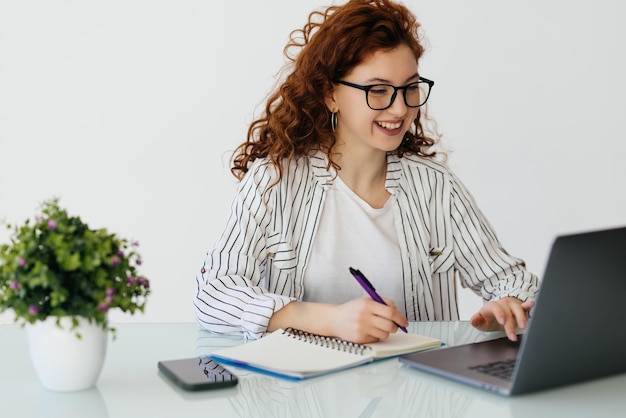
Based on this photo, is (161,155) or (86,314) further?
(161,155)

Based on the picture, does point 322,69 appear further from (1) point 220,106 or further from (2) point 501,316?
(1) point 220,106

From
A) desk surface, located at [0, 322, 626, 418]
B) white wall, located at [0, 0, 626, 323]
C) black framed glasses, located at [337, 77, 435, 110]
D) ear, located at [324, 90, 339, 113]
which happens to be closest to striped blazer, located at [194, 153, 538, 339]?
ear, located at [324, 90, 339, 113]

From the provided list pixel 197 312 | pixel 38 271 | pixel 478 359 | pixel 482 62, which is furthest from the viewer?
pixel 482 62

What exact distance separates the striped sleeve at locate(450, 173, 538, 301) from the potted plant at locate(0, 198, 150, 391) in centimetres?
110

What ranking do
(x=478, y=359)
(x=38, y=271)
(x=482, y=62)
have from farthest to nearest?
(x=482, y=62)
(x=478, y=359)
(x=38, y=271)

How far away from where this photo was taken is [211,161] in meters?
3.62

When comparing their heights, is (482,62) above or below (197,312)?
above

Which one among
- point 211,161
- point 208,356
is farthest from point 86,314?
point 211,161

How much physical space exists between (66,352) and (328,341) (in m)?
0.50

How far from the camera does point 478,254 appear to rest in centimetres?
221

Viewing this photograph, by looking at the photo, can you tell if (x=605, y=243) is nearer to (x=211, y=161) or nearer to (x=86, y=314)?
(x=86, y=314)

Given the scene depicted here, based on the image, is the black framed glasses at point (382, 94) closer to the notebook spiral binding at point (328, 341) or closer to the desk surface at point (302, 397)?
the notebook spiral binding at point (328, 341)

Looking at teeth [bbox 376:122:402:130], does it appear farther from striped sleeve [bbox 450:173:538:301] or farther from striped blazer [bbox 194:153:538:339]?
striped sleeve [bbox 450:173:538:301]

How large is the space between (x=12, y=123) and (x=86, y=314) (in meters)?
2.57
